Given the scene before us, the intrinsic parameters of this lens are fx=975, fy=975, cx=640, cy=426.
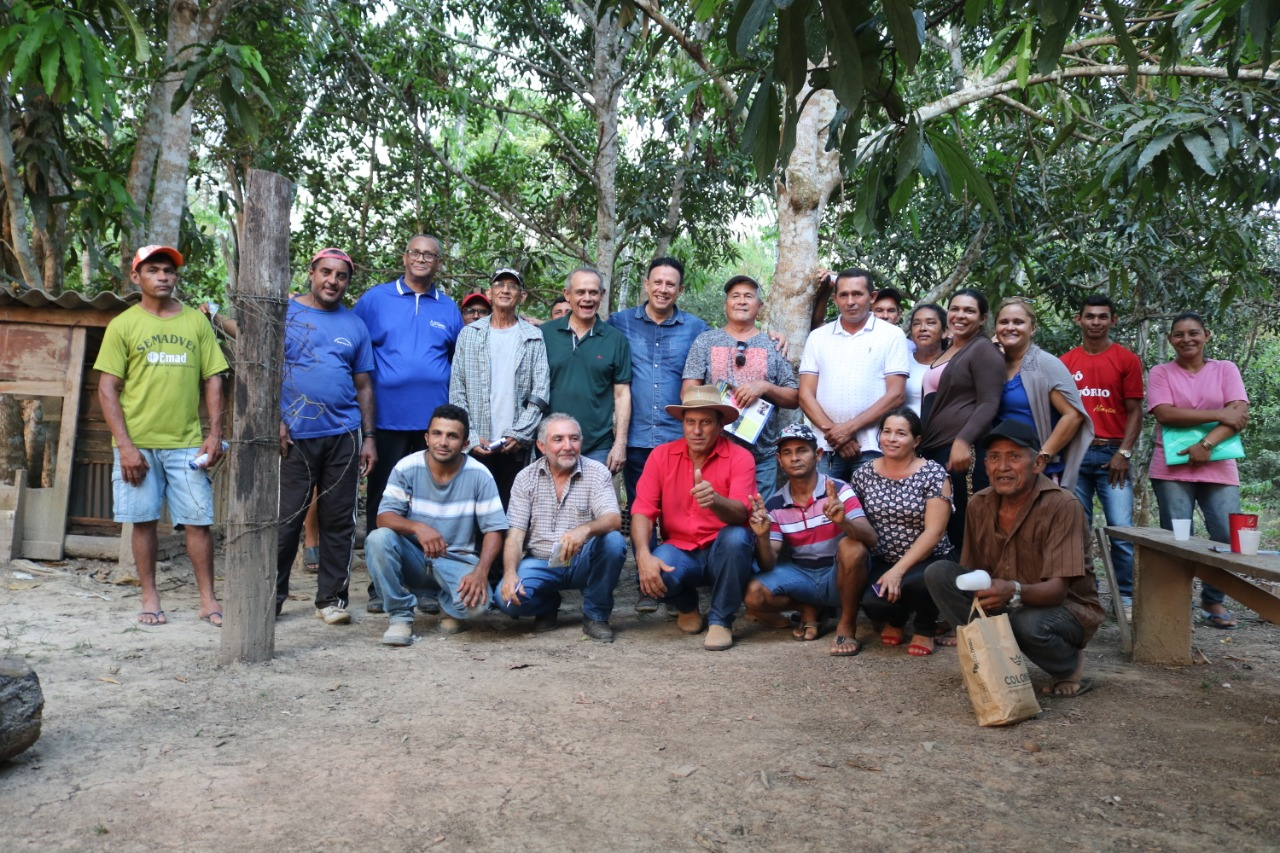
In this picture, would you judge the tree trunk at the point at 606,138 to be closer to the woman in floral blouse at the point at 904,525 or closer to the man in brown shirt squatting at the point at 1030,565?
the woman in floral blouse at the point at 904,525

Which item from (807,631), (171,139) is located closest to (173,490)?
(171,139)

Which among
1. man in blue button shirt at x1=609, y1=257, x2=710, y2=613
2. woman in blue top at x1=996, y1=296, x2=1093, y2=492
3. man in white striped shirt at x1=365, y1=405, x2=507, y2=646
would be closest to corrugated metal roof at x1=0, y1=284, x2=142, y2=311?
man in white striped shirt at x1=365, y1=405, x2=507, y2=646

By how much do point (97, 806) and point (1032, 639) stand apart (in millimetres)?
3380

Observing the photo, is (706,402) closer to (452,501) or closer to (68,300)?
(452,501)

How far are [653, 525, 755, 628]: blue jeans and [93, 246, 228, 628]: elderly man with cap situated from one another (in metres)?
2.33

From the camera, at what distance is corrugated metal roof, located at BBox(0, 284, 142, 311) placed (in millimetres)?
6047

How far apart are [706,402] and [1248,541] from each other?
8.12ft

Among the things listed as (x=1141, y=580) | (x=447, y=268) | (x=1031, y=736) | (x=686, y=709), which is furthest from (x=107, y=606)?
(x=447, y=268)

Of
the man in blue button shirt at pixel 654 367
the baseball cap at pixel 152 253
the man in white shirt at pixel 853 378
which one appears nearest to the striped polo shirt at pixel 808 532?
the man in white shirt at pixel 853 378

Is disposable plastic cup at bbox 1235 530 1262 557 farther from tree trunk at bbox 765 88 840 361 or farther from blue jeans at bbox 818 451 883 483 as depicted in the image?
tree trunk at bbox 765 88 840 361

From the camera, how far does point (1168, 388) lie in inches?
224

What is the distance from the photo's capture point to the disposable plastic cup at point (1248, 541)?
13.3 ft

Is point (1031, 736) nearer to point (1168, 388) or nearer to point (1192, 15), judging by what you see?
point (1192, 15)

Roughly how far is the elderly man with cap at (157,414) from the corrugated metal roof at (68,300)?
1348mm
